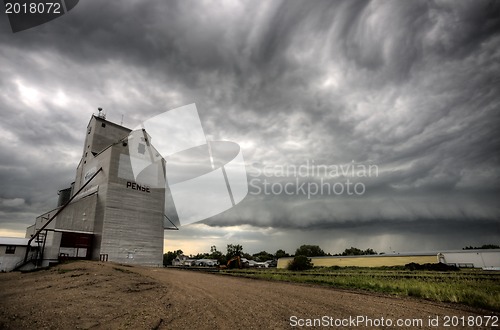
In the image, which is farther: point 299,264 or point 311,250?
point 311,250

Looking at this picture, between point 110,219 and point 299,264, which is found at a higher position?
point 110,219

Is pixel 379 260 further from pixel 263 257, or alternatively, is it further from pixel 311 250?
pixel 263 257

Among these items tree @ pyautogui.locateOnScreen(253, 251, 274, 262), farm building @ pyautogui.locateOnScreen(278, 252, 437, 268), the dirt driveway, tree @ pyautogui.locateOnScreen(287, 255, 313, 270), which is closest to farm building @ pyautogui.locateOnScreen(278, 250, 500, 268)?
farm building @ pyautogui.locateOnScreen(278, 252, 437, 268)

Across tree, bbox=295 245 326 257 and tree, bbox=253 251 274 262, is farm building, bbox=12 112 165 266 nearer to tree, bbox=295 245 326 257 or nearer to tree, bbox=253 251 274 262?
tree, bbox=253 251 274 262

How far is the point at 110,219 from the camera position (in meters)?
36.8

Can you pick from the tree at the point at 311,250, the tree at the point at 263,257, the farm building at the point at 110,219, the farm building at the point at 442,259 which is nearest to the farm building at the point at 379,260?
the farm building at the point at 442,259

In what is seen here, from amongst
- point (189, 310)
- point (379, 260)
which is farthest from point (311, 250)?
point (189, 310)

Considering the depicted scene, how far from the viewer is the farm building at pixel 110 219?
35.7 m

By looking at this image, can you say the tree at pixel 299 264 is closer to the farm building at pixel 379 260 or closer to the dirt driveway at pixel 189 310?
the farm building at pixel 379 260

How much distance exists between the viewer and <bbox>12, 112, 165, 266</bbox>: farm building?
35719 mm

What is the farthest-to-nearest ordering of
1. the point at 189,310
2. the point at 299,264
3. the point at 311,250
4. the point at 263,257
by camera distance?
1. the point at 263,257
2. the point at 311,250
3. the point at 299,264
4. the point at 189,310

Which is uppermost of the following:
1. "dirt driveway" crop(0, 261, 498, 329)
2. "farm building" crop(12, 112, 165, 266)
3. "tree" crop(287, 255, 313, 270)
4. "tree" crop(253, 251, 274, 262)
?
"farm building" crop(12, 112, 165, 266)

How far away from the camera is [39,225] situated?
47406mm

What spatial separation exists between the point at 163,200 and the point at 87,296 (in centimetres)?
Result: 3418
